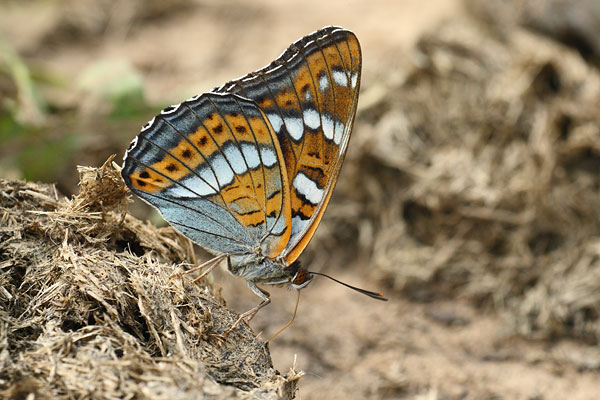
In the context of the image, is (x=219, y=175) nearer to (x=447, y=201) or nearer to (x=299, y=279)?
(x=299, y=279)

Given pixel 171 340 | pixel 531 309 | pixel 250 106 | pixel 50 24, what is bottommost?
pixel 171 340

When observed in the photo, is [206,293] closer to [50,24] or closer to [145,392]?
[145,392]

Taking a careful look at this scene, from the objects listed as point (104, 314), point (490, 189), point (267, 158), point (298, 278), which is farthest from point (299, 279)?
point (490, 189)

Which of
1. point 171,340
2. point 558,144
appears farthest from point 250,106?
point 558,144

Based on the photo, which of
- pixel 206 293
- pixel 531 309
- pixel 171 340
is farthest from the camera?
pixel 531 309

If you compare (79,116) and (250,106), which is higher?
(79,116)

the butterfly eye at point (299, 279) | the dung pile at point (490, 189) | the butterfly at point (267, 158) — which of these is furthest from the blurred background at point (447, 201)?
the butterfly at point (267, 158)

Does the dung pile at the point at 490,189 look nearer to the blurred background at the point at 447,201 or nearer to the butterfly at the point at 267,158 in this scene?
the blurred background at the point at 447,201
